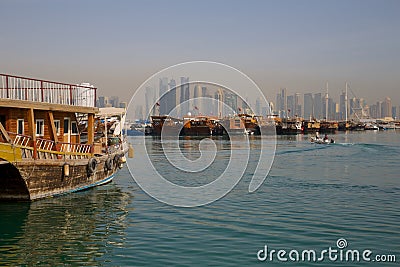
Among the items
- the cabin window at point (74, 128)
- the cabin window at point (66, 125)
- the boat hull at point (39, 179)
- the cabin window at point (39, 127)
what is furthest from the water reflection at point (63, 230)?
the cabin window at point (74, 128)

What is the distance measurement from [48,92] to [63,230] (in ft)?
29.9

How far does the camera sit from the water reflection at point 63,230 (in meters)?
13.0

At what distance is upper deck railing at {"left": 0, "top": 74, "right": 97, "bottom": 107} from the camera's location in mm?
20972

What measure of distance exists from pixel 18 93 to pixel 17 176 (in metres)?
4.87

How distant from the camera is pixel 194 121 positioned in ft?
371

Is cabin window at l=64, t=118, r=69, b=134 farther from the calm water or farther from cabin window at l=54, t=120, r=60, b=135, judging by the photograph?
the calm water

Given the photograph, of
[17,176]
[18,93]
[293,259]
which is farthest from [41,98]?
[293,259]

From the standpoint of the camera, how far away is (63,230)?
15781mm

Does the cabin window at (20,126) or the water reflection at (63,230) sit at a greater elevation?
the cabin window at (20,126)

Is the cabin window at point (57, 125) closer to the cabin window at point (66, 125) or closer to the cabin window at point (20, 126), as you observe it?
the cabin window at point (66, 125)

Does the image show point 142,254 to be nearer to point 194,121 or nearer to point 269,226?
point 269,226

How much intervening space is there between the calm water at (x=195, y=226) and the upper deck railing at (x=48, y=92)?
4833 millimetres

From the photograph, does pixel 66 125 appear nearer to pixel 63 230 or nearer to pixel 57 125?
pixel 57 125

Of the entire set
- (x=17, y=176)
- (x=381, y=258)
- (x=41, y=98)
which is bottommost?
(x=381, y=258)
